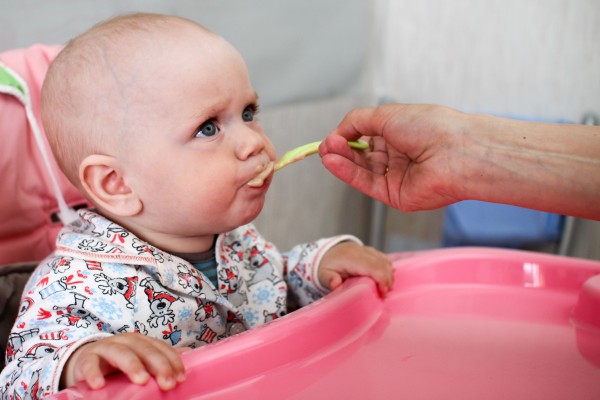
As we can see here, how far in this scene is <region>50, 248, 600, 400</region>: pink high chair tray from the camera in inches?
23.9

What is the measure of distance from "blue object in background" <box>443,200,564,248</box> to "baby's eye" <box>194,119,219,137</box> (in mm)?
1048

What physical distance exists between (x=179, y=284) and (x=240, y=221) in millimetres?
96

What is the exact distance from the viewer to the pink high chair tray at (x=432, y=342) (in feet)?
1.99

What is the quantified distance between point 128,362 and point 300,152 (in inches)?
13.3

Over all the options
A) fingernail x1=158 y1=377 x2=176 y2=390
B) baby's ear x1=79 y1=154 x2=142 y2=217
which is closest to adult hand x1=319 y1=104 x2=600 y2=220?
baby's ear x1=79 y1=154 x2=142 y2=217

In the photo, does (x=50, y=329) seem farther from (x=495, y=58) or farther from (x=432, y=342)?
(x=495, y=58)

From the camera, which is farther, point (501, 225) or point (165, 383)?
point (501, 225)

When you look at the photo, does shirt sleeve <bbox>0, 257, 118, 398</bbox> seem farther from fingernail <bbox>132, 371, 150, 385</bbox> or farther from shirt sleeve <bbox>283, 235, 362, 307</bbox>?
shirt sleeve <bbox>283, 235, 362, 307</bbox>

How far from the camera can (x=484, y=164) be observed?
72 centimetres

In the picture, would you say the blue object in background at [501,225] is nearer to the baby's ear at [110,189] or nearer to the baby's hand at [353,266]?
the baby's hand at [353,266]

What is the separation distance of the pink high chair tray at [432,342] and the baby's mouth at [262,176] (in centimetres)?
15

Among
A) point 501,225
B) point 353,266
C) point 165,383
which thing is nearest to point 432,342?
point 353,266

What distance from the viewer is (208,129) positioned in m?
0.74

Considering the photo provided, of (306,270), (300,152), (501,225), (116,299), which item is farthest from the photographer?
(501,225)
